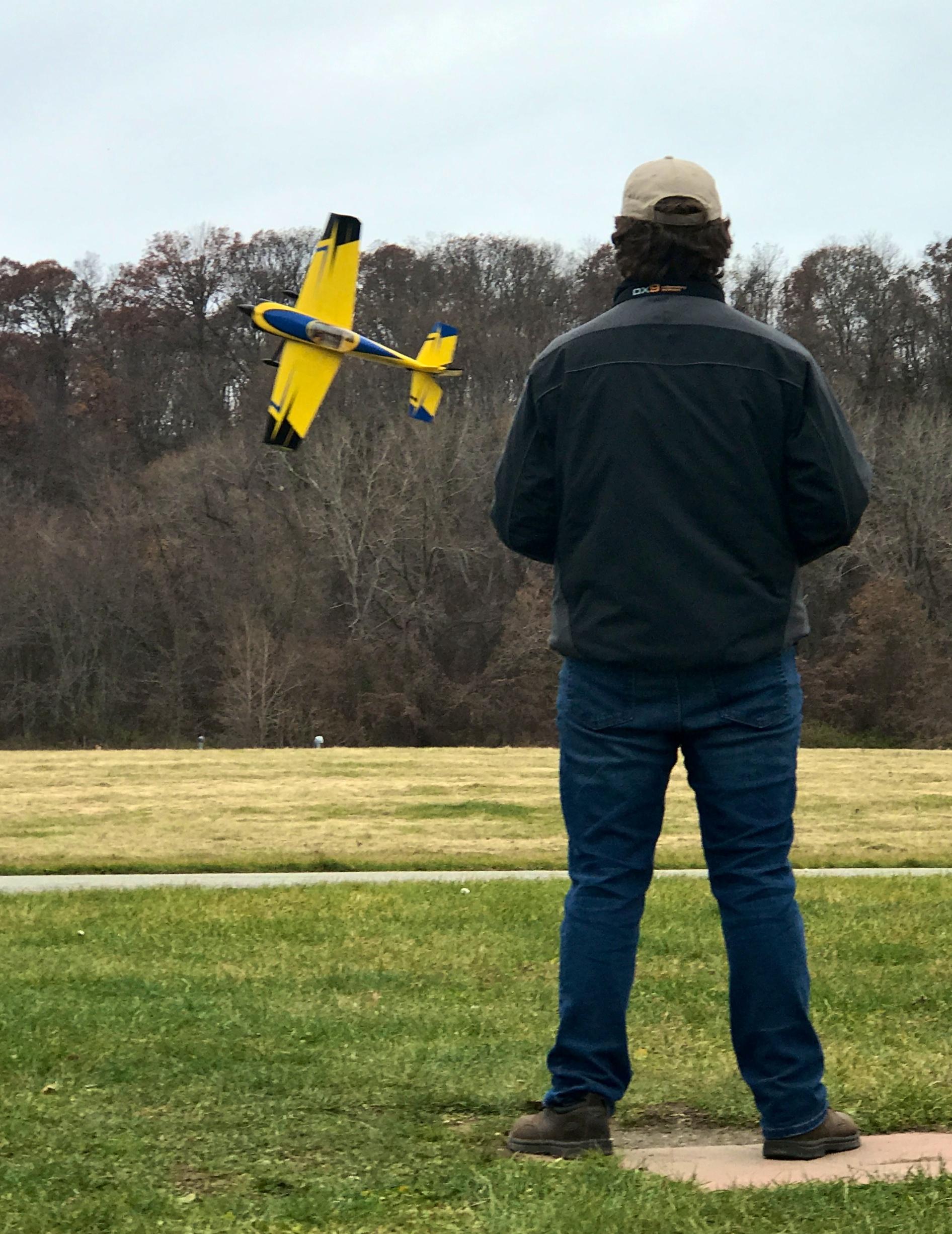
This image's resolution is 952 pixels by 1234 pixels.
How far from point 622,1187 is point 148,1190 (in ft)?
3.00

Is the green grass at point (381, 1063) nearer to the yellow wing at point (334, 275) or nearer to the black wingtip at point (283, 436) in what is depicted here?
the black wingtip at point (283, 436)

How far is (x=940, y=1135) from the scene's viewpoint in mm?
3430

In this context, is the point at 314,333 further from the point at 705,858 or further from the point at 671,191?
the point at 705,858

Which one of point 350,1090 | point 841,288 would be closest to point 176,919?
point 350,1090

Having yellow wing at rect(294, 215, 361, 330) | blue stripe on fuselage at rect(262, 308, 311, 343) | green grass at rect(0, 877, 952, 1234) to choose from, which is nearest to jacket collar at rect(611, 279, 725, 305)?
green grass at rect(0, 877, 952, 1234)

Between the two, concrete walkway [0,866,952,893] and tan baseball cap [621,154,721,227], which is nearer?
tan baseball cap [621,154,721,227]

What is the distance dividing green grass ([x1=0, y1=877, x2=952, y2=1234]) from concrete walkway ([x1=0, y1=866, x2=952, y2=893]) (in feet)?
4.96

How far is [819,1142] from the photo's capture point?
333cm

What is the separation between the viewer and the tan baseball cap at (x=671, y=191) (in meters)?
3.51

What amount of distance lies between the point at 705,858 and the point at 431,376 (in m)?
26.5

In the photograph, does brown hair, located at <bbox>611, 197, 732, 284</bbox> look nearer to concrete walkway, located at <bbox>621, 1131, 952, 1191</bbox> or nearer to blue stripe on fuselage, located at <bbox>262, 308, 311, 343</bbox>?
concrete walkway, located at <bbox>621, 1131, 952, 1191</bbox>

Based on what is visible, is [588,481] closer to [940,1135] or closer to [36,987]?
[940,1135]

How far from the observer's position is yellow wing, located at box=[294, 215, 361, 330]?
2508cm

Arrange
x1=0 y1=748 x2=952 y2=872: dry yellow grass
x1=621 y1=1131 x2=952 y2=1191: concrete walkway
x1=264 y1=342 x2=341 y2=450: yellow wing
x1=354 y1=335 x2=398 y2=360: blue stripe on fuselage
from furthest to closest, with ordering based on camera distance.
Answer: x1=264 y1=342 x2=341 y2=450: yellow wing, x1=354 y1=335 x2=398 y2=360: blue stripe on fuselage, x1=0 y1=748 x2=952 y2=872: dry yellow grass, x1=621 y1=1131 x2=952 y2=1191: concrete walkway
